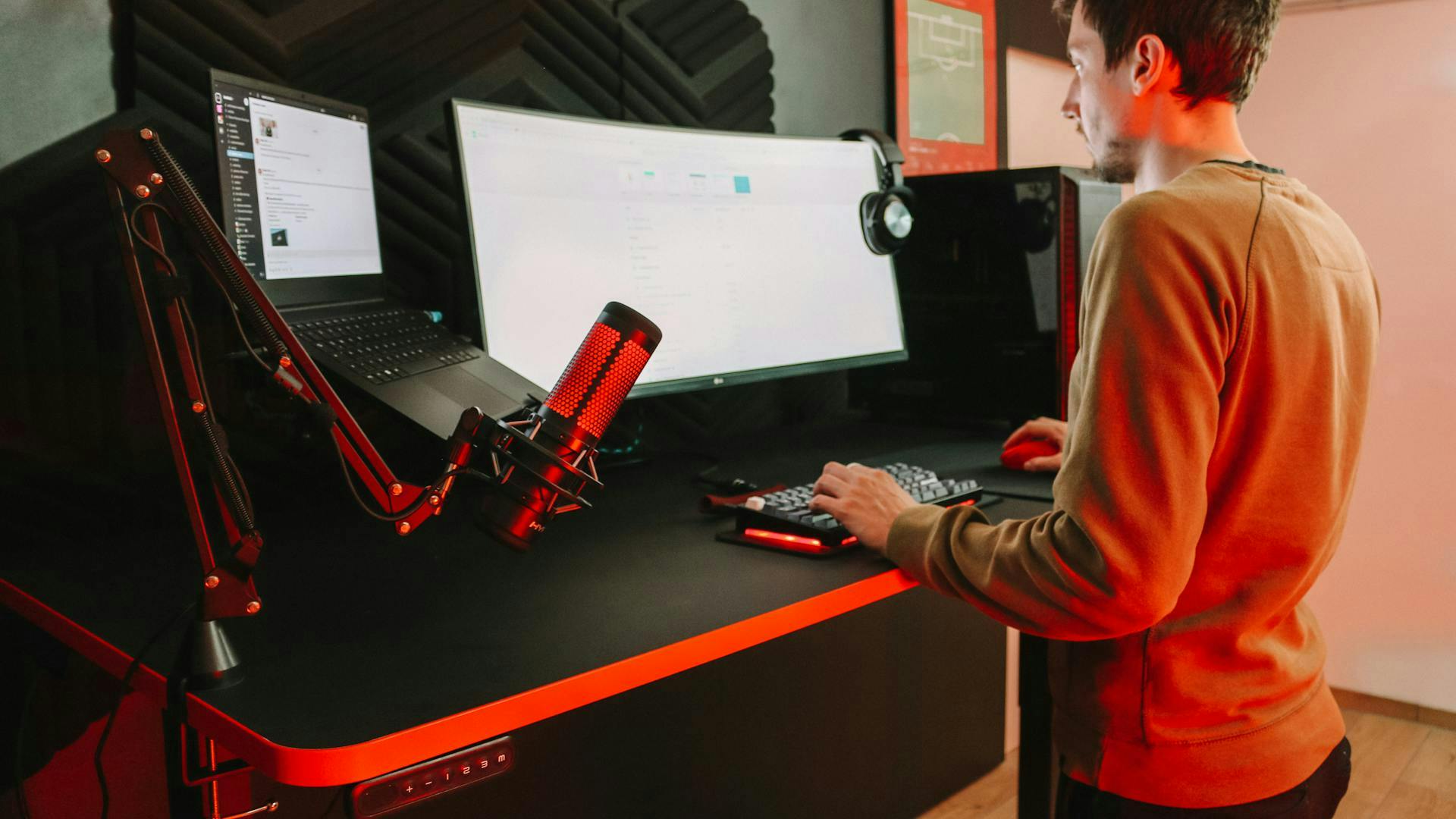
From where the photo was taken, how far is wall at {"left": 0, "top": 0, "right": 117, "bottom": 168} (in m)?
1.13

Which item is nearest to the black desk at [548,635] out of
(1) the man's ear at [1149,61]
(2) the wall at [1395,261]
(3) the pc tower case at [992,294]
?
(3) the pc tower case at [992,294]

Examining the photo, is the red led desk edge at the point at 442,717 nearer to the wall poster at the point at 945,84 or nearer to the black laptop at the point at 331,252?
the black laptop at the point at 331,252

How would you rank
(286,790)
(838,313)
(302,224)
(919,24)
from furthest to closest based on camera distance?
(919,24) → (838,313) → (286,790) → (302,224)

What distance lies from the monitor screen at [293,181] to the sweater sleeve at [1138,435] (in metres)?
0.83

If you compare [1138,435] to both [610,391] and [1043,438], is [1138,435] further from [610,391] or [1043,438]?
[1043,438]

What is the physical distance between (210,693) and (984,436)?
134 cm

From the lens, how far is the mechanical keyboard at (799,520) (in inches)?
41.7

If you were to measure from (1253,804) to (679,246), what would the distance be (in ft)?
3.20

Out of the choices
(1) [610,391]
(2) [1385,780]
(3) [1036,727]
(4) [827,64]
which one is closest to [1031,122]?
(4) [827,64]

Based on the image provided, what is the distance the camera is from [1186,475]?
0.86 metres

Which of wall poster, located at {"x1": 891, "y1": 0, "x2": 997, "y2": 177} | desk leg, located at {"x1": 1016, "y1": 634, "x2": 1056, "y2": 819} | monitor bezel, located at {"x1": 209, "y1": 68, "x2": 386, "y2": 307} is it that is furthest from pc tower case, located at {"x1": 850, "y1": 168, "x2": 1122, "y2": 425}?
monitor bezel, located at {"x1": 209, "y1": 68, "x2": 386, "y2": 307}

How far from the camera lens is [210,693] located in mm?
715

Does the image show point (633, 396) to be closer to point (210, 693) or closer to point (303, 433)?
point (303, 433)

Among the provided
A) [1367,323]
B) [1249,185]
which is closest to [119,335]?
[1249,185]
